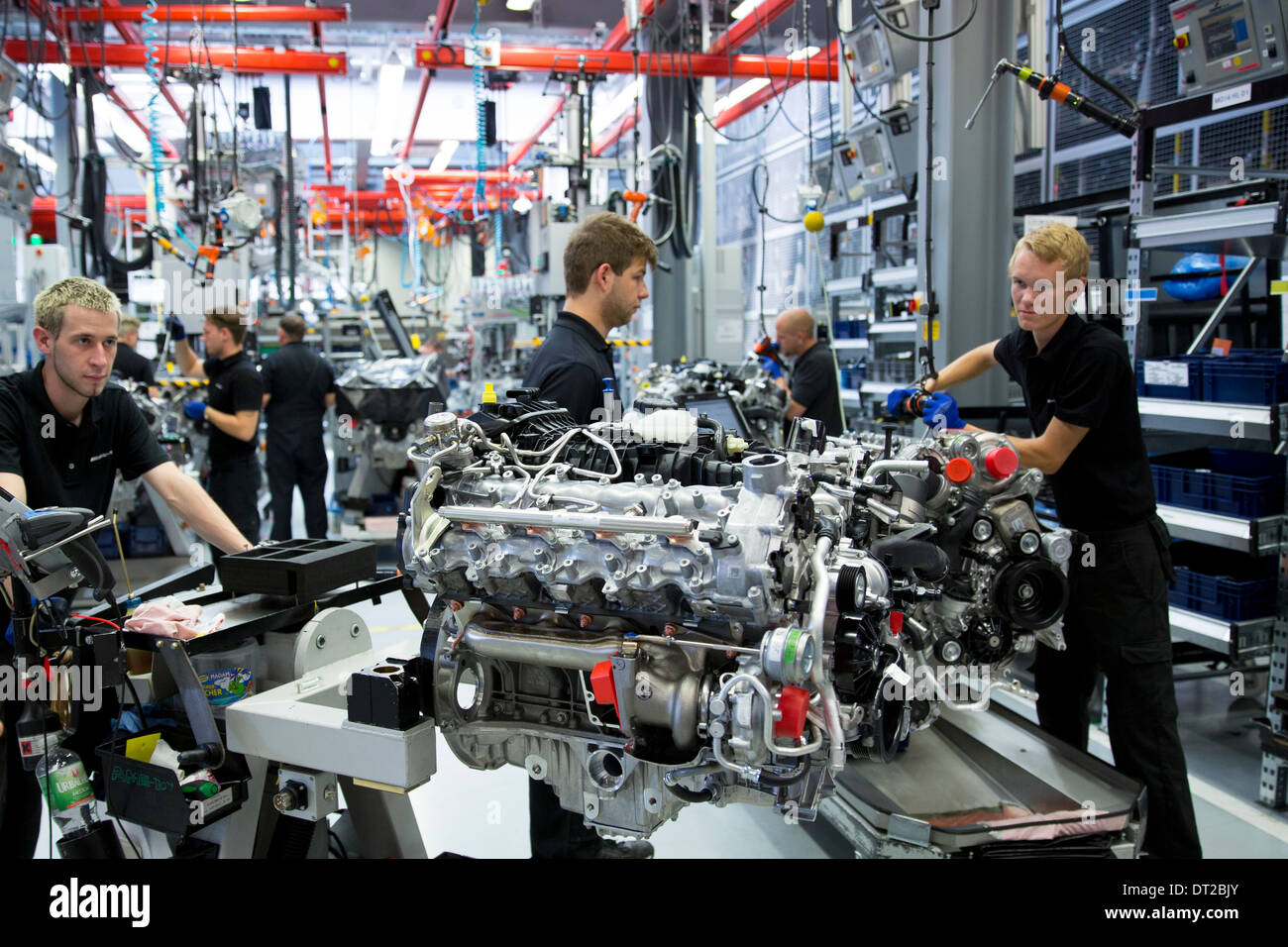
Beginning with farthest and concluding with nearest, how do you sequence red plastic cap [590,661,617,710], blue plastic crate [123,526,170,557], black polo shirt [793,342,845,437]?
1. blue plastic crate [123,526,170,557]
2. black polo shirt [793,342,845,437]
3. red plastic cap [590,661,617,710]

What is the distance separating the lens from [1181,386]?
3766 mm

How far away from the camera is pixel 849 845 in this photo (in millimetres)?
3047

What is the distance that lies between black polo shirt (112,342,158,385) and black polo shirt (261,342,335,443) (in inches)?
32.6

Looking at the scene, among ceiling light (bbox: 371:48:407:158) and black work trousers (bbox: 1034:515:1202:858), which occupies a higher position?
ceiling light (bbox: 371:48:407:158)

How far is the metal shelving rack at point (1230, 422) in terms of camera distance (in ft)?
10.8

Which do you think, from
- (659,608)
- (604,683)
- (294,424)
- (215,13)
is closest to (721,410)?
(659,608)

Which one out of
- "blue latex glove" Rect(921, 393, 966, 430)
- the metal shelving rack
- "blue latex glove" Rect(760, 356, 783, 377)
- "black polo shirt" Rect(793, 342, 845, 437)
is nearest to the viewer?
"blue latex glove" Rect(921, 393, 966, 430)

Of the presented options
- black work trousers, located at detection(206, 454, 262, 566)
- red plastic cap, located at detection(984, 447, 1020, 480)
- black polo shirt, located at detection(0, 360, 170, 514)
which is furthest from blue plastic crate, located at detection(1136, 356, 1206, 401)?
black work trousers, located at detection(206, 454, 262, 566)

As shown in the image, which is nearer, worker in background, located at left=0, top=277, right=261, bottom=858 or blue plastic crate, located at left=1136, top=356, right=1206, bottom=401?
worker in background, located at left=0, top=277, right=261, bottom=858

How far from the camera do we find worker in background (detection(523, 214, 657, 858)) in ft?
8.48

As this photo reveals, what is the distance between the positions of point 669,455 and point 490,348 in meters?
13.3

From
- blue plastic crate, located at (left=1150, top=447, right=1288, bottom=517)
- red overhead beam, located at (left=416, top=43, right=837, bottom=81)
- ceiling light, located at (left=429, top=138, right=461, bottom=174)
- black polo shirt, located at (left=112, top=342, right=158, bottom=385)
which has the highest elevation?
ceiling light, located at (left=429, top=138, right=461, bottom=174)

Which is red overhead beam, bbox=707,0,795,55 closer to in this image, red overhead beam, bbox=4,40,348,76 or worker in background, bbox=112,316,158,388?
red overhead beam, bbox=4,40,348,76

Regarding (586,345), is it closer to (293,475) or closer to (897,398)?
(897,398)
